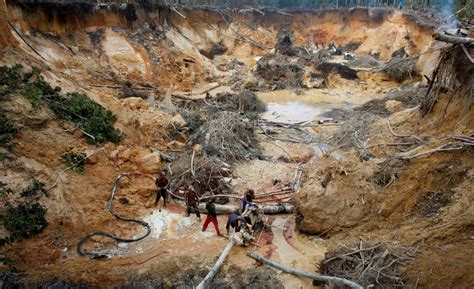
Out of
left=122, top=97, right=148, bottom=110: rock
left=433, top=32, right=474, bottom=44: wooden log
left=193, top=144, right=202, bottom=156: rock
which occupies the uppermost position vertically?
left=433, top=32, right=474, bottom=44: wooden log

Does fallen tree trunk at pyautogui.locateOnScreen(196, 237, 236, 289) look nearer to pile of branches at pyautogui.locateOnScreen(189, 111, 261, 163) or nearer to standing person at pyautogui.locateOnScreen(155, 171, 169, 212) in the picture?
standing person at pyautogui.locateOnScreen(155, 171, 169, 212)

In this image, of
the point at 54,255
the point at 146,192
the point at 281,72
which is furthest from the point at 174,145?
the point at 281,72

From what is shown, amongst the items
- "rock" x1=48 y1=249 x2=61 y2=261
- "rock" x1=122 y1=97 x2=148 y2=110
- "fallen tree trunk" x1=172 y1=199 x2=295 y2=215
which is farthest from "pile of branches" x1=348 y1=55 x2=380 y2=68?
"rock" x1=48 y1=249 x2=61 y2=261

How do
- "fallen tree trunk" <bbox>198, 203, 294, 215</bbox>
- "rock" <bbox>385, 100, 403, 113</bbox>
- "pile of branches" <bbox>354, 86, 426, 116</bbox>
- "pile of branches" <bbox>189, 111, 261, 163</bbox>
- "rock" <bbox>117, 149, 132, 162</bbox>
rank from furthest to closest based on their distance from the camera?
"pile of branches" <bbox>354, 86, 426, 116</bbox> → "rock" <bbox>385, 100, 403, 113</bbox> → "pile of branches" <bbox>189, 111, 261, 163</bbox> → "rock" <bbox>117, 149, 132, 162</bbox> → "fallen tree trunk" <bbox>198, 203, 294, 215</bbox>

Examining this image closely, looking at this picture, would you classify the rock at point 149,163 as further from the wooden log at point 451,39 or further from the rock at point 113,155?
the wooden log at point 451,39

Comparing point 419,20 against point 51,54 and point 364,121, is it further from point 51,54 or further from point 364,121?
point 51,54

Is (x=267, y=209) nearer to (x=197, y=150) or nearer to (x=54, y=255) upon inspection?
(x=197, y=150)
